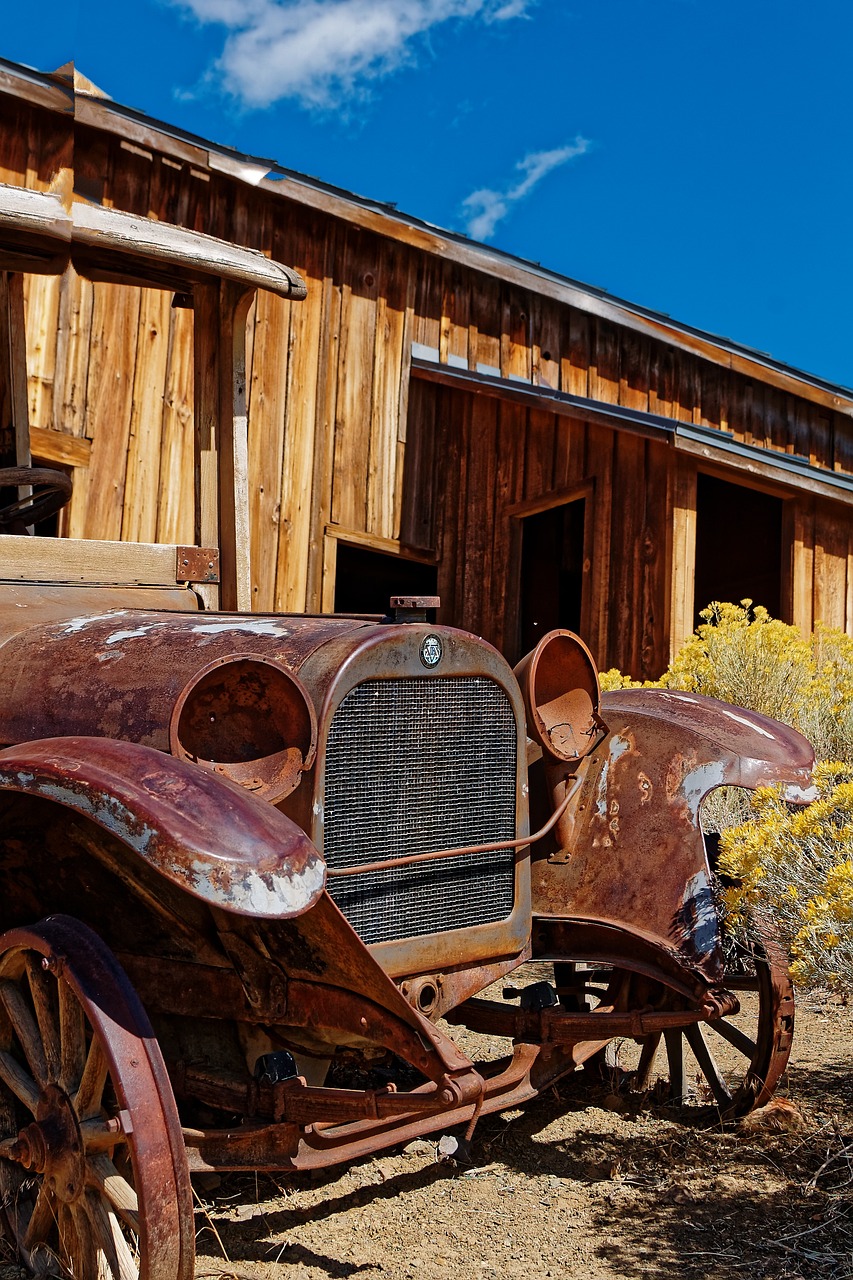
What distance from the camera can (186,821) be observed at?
2328mm

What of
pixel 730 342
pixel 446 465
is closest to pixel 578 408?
pixel 446 465

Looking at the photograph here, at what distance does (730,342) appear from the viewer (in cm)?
1028

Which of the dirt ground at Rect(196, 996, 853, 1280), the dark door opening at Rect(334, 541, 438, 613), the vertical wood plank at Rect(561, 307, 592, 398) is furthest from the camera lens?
the dark door opening at Rect(334, 541, 438, 613)

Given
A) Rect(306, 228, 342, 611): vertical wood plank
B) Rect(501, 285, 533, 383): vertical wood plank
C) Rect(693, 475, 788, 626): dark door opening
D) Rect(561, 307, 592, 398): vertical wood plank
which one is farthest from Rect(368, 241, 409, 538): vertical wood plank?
Rect(693, 475, 788, 626): dark door opening

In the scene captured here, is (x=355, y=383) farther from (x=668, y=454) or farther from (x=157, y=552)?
(x=157, y=552)

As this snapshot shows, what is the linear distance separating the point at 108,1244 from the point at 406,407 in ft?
23.6

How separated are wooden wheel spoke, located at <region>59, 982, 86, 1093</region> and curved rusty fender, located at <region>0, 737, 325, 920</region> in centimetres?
45

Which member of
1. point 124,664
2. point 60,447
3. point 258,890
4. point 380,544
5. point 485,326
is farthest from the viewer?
point 485,326

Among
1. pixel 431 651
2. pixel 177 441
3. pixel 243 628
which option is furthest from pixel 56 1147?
pixel 177 441

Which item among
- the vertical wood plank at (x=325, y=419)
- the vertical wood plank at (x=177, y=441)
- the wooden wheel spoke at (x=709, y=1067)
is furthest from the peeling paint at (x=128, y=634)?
the vertical wood plank at (x=325, y=419)

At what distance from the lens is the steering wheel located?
4031mm

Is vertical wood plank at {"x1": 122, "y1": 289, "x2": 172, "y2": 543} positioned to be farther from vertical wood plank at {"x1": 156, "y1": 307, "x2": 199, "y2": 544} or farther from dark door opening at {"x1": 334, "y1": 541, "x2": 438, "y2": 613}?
dark door opening at {"x1": 334, "y1": 541, "x2": 438, "y2": 613}

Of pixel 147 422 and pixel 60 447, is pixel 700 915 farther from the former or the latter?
pixel 147 422

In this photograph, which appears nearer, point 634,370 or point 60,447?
point 60,447
